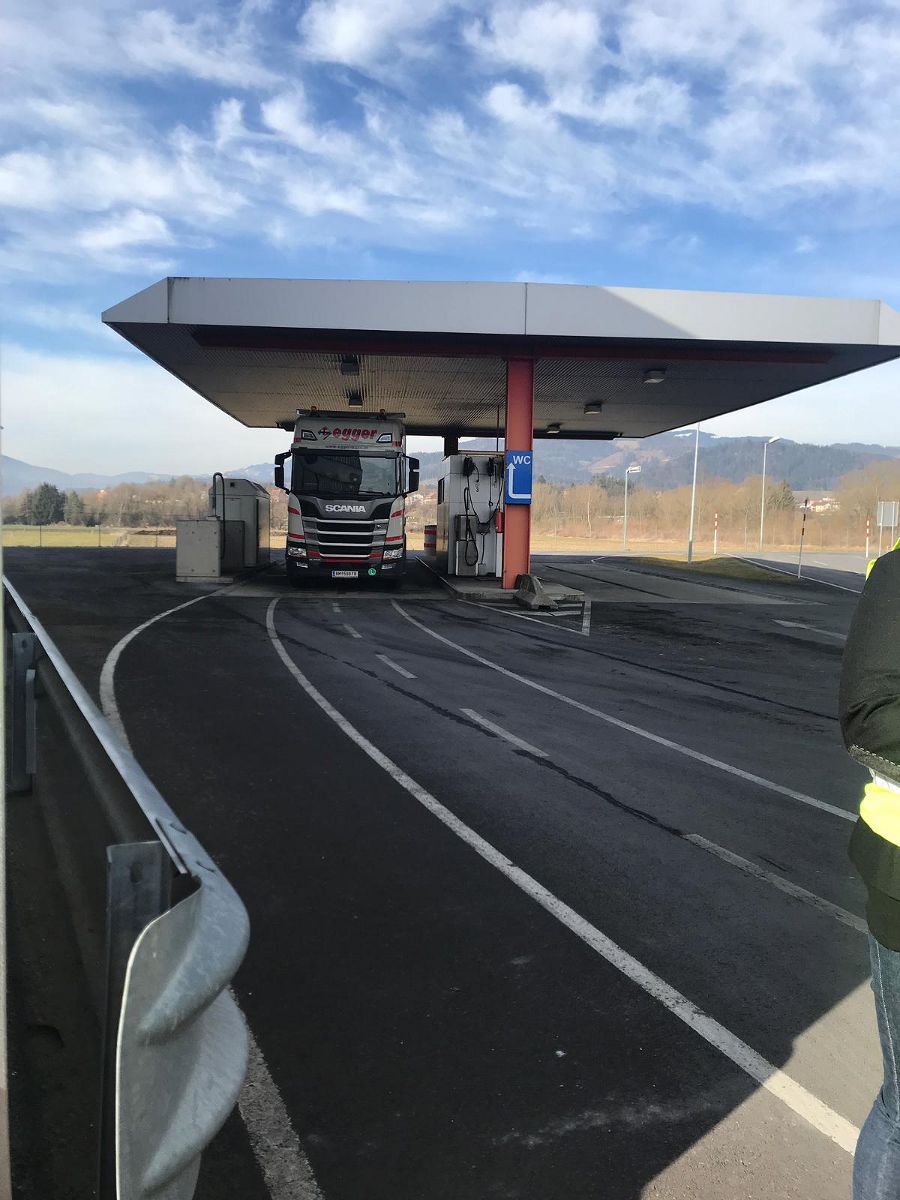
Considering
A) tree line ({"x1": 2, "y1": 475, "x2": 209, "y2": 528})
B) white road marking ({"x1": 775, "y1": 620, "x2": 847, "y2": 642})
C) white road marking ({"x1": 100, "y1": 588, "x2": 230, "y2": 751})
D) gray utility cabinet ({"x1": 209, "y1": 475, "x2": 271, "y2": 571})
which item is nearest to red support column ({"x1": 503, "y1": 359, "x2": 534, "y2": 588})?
white road marking ({"x1": 775, "y1": 620, "x2": 847, "y2": 642})

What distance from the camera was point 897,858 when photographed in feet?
6.55

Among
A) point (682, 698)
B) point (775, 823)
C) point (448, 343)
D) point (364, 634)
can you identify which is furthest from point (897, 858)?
point (448, 343)

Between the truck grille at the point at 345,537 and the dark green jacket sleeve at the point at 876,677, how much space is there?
1917 centimetres

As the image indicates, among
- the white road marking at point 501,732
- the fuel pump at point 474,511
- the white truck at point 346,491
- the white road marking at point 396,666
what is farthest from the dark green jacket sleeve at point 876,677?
the fuel pump at point 474,511

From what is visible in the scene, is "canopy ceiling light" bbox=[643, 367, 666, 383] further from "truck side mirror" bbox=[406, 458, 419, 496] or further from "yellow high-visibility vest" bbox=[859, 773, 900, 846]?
"yellow high-visibility vest" bbox=[859, 773, 900, 846]

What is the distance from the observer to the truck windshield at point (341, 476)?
20.9 m

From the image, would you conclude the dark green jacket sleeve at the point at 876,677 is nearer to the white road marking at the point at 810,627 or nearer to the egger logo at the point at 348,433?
the white road marking at the point at 810,627

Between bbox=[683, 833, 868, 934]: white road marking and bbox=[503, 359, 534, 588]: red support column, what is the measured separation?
1591cm

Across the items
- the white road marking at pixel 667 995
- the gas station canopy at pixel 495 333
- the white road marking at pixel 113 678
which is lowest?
the white road marking at pixel 667 995

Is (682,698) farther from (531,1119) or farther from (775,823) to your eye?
(531,1119)

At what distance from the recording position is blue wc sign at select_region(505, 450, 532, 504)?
2116cm

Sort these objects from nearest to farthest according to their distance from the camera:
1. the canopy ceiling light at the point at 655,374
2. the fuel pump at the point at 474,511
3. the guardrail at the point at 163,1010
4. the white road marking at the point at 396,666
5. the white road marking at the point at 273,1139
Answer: the guardrail at the point at 163,1010 < the white road marking at the point at 273,1139 < the white road marking at the point at 396,666 < the canopy ceiling light at the point at 655,374 < the fuel pump at the point at 474,511

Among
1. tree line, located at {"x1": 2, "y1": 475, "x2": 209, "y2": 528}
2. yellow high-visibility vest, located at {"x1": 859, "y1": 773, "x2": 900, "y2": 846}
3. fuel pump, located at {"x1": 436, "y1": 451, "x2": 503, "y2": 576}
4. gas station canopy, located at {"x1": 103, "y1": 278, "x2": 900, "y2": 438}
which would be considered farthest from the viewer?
tree line, located at {"x1": 2, "y1": 475, "x2": 209, "y2": 528}

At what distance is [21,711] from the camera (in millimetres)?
5059
